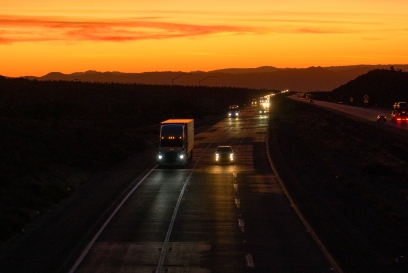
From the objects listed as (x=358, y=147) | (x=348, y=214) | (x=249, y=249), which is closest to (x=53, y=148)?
(x=348, y=214)

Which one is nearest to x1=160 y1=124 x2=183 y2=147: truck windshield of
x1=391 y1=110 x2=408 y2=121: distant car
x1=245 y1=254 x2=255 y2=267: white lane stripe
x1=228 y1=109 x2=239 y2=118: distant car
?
x1=245 y1=254 x2=255 y2=267: white lane stripe

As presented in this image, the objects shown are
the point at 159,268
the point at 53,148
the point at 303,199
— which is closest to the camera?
the point at 159,268

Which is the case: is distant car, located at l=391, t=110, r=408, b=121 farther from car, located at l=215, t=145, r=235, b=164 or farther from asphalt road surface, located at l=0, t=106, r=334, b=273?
asphalt road surface, located at l=0, t=106, r=334, b=273

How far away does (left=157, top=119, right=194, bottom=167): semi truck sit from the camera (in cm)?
4478

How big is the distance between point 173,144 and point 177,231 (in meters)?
22.0

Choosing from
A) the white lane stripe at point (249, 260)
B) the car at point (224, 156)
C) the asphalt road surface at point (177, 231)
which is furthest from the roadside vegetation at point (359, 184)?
the car at point (224, 156)

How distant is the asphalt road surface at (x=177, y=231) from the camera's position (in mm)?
18406

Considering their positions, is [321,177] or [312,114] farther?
[312,114]

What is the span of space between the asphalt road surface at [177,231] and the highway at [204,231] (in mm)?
28

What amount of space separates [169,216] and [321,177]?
18067 mm

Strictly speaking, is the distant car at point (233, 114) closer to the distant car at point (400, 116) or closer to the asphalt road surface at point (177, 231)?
the distant car at point (400, 116)

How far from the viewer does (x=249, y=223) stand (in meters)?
25.0

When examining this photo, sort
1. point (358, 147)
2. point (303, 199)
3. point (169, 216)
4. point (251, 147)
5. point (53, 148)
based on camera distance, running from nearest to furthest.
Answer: point (169, 216), point (303, 199), point (53, 148), point (251, 147), point (358, 147)

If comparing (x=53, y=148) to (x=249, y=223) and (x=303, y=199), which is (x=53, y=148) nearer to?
(x=303, y=199)
